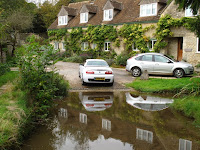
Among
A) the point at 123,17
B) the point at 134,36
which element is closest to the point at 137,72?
the point at 134,36

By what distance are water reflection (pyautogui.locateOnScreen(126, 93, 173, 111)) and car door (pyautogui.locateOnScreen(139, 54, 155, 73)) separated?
568 centimetres

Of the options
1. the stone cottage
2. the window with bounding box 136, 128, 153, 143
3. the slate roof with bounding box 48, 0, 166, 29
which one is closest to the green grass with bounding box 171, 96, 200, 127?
the window with bounding box 136, 128, 153, 143

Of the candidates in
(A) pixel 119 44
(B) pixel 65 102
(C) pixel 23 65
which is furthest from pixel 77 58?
(C) pixel 23 65

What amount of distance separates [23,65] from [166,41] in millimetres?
16809

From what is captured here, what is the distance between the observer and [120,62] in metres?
23.2

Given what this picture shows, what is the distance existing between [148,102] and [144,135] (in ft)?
13.2

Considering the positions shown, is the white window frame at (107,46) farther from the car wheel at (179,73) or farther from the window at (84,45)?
the car wheel at (179,73)

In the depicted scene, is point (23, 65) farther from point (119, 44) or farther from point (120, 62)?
point (119, 44)

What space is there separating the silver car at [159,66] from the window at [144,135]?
1062 centimetres

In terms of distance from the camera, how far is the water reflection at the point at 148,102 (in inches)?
364

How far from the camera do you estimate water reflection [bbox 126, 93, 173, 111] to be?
9234 millimetres

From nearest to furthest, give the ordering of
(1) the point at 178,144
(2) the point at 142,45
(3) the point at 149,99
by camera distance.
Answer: (1) the point at 178,144 < (3) the point at 149,99 < (2) the point at 142,45

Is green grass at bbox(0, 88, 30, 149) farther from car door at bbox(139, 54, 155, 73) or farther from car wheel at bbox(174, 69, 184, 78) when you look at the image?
car wheel at bbox(174, 69, 184, 78)

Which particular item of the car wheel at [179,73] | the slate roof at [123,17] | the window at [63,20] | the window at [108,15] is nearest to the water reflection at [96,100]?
the car wheel at [179,73]
